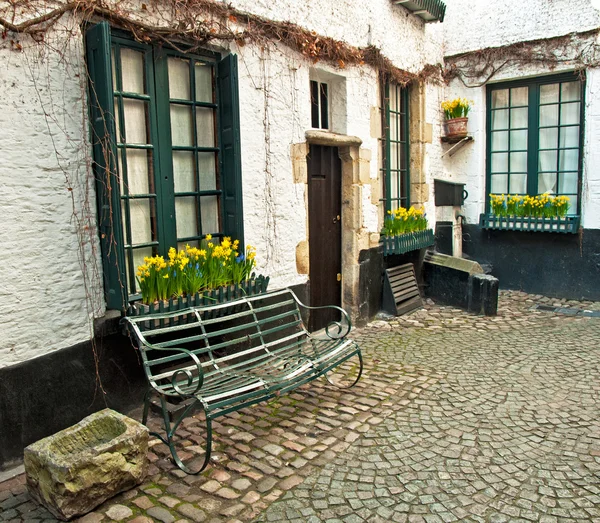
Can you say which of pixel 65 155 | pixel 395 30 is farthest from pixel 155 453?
pixel 395 30

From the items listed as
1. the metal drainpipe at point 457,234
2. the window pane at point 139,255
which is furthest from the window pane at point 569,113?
the window pane at point 139,255

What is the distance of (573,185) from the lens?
766 cm

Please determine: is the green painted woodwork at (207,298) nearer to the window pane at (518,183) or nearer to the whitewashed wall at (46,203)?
the whitewashed wall at (46,203)

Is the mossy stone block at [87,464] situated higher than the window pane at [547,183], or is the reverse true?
the window pane at [547,183]

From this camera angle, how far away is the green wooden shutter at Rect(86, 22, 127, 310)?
11.3 ft

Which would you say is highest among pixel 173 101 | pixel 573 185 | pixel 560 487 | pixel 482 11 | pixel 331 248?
pixel 482 11

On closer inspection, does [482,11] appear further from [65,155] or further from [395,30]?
[65,155]

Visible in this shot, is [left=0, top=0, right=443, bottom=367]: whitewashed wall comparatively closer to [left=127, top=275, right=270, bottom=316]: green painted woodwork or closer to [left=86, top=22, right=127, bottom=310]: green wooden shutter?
[left=86, top=22, right=127, bottom=310]: green wooden shutter

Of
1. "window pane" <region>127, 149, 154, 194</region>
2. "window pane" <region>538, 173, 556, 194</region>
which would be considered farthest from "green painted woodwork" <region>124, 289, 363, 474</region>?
"window pane" <region>538, 173, 556, 194</region>

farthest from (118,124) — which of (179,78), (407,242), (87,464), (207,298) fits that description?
(407,242)

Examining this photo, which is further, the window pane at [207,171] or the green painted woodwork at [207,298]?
the window pane at [207,171]

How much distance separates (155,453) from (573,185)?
22.0ft

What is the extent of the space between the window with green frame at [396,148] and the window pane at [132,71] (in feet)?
12.5

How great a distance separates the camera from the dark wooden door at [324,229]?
601 cm
